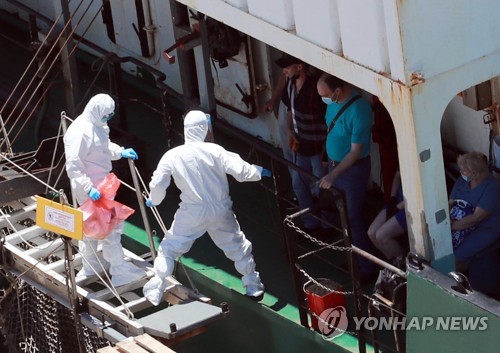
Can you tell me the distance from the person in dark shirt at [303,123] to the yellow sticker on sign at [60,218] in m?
1.85

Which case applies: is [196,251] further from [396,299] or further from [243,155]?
[396,299]

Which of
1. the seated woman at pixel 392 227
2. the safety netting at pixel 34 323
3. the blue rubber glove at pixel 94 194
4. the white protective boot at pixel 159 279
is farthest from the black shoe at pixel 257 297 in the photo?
the safety netting at pixel 34 323

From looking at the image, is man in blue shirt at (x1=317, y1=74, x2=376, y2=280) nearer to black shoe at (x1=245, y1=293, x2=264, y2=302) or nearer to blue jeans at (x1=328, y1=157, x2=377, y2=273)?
blue jeans at (x1=328, y1=157, x2=377, y2=273)

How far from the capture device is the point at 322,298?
34.2 ft

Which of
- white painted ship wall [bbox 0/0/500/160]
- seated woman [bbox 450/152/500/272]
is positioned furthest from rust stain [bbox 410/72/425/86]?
seated woman [bbox 450/152/500/272]

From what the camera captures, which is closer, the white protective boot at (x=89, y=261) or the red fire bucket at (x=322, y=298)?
the red fire bucket at (x=322, y=298)

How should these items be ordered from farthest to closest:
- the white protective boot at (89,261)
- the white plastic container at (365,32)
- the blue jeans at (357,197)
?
the white protective boot at (89,261)
the blue jeans at (357,197)
the white plastic container at (365,32)

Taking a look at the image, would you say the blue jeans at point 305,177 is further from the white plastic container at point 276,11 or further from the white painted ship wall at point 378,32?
the white plastic container at point 276,11

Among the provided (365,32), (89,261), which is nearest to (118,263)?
(89,261)

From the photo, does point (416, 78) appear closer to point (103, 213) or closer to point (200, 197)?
point (200, 197)

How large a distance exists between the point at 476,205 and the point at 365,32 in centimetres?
177

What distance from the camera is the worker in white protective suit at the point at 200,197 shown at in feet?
34.2

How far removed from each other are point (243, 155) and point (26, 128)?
8.63ft

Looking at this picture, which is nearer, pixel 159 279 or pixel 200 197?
pixel 200 197
